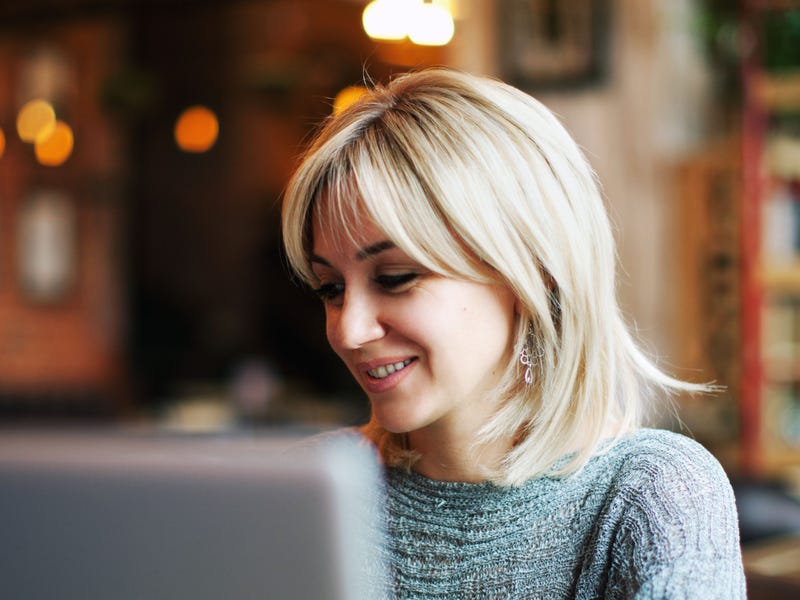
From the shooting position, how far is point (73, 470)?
22.6 inches

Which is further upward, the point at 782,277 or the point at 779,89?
the point at 779,89

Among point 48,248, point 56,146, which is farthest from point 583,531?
point 48,248

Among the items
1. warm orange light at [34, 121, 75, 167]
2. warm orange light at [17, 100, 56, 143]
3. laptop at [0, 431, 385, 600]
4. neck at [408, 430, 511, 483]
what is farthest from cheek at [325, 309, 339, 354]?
warm orange light at [34, 121, 75, 167]

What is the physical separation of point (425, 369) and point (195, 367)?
7.02 metres

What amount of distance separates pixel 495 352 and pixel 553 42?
332 cm

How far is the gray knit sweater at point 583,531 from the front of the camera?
3.22 feet

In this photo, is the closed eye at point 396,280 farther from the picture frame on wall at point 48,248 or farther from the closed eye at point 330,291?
the picture frame on wall at point 48,248

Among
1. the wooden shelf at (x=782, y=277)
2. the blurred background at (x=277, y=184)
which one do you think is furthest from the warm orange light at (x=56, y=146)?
the wooden shelf at (x=782, y=277)

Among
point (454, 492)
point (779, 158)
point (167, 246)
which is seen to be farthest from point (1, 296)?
point (454, 492)

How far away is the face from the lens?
3.42ft

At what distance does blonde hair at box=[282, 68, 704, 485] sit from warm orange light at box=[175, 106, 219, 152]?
6.20 metres

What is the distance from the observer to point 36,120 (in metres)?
6.92

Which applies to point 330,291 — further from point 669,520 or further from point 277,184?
point 277,184

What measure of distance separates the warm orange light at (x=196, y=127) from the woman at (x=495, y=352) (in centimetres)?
621
